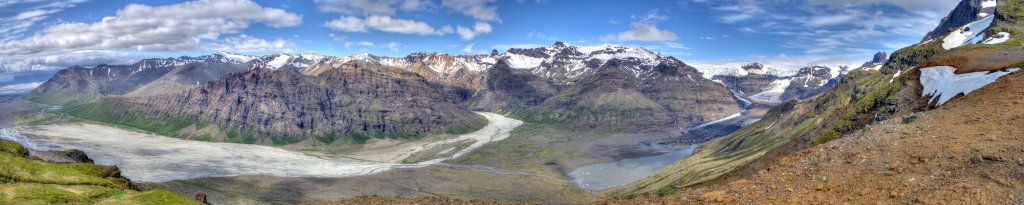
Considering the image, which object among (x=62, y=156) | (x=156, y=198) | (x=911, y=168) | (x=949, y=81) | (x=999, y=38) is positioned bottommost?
(x=62, y=156)

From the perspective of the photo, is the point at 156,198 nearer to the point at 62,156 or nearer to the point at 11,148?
the point at 11,148

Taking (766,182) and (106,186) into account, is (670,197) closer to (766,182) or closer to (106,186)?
(766,182)

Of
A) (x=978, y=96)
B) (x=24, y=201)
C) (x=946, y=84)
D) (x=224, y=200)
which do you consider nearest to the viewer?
(x=24, y=201)

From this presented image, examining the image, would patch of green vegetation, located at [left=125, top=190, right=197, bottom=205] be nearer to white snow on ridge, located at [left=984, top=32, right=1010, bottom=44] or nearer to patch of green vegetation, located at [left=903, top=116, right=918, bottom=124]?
patch of green vegetation, located at [left=903, top=116, right=918, bottom=124]

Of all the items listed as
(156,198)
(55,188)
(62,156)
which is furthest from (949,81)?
(62,156)

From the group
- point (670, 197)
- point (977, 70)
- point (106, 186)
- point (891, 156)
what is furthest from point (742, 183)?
point (977, 70)

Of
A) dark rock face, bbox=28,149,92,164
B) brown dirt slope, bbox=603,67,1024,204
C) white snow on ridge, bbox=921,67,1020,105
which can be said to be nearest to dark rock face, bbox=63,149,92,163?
dark rock face, bbox=28,149,92,164
